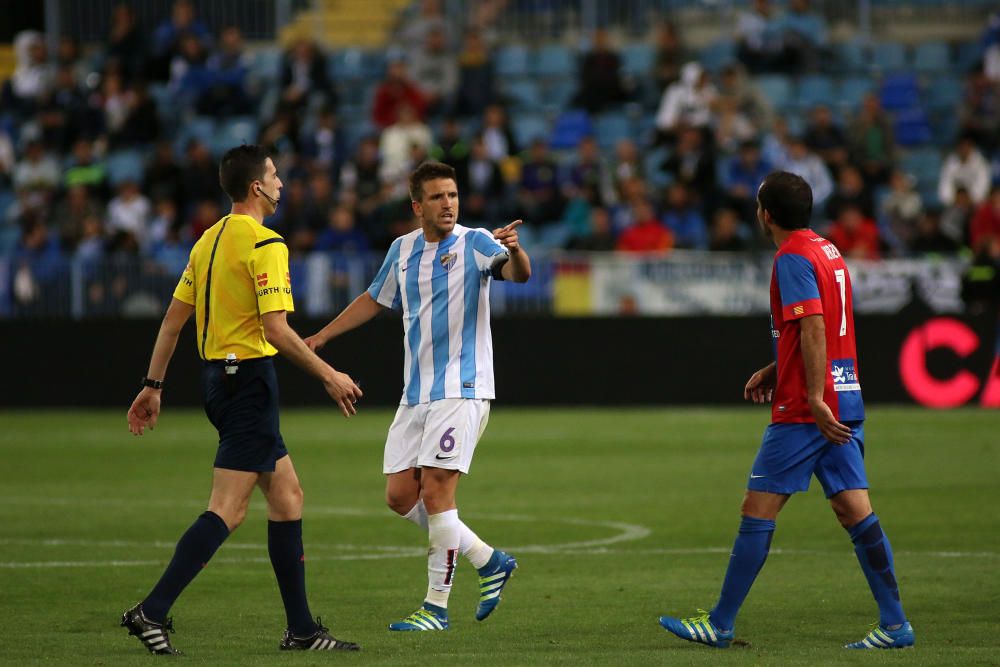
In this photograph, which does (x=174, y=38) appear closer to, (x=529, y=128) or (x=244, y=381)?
(x=529, y=128)

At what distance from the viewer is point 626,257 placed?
21.5 meters

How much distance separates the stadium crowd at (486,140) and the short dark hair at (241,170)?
14638 millimetres

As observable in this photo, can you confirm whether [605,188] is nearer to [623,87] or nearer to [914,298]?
[623,87]

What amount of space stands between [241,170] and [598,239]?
14803 mm

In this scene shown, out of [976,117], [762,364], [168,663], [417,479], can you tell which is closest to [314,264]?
[762,364]

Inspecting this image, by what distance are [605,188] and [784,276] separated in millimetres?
16263

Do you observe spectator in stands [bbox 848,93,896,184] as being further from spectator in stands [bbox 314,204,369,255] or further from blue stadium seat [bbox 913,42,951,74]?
spectator in stands [bbox 314,204,369,255]

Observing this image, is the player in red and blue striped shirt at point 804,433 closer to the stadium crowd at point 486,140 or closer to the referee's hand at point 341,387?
the referee's hand at point 341,387

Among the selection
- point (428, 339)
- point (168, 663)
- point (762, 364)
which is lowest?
point (762, 364)

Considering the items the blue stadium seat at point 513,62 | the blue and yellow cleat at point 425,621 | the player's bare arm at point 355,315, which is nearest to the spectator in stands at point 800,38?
the blue stadium seat at point 513,62

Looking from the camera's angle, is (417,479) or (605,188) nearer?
(417,479)

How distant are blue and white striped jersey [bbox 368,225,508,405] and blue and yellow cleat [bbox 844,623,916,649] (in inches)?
80.1

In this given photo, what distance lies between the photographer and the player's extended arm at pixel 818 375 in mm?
6965

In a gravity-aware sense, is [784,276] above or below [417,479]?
above
